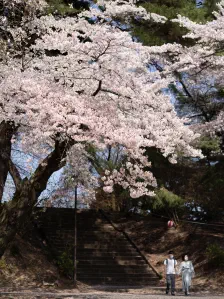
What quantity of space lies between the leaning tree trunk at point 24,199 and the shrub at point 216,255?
31.6 ft

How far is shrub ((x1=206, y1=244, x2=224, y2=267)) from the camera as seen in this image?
60.6 ft

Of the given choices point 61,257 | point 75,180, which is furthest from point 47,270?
point 75,180

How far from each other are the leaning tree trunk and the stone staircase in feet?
24.9

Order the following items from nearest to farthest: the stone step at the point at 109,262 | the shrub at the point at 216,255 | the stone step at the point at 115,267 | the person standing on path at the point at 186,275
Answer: the person standing on path at the point at 186,275 < the shrub at the point at 216,255 < the stone step at the point at 115,267 < the stone step at the point at 109,262

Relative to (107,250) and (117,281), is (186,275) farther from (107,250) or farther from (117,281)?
(107,250)

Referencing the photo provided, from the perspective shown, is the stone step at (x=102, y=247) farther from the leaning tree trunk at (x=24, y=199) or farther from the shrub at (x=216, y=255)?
the leaning tree trunk at (x=24, y=199)

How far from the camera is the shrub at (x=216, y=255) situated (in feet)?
60.6

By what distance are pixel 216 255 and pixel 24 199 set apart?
33.7ft

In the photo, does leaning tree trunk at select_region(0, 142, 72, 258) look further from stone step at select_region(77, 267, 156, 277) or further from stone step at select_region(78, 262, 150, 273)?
stone step at select_region(78, 262, 150, 273)

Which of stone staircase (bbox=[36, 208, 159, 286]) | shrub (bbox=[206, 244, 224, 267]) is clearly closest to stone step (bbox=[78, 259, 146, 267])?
stone staircase (bbox=[36, 208, 159, 286])

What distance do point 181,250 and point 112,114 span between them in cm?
1158

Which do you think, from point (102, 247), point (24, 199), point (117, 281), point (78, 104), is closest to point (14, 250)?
point (117, 281)

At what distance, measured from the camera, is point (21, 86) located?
36.0 feet

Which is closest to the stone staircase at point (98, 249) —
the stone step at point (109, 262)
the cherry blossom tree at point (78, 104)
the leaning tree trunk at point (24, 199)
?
the stone step at point (109, 262)
